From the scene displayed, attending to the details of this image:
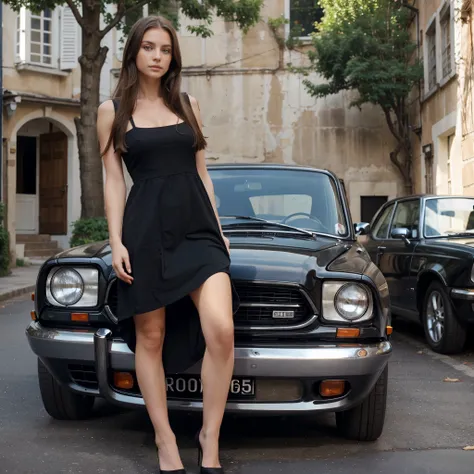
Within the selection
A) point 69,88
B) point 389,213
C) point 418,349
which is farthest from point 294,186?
point 69,88

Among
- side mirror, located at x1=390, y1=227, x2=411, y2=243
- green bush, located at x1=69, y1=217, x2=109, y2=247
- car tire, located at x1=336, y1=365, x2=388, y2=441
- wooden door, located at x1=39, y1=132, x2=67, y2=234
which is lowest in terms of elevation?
car tire, located at x1=336, y1=365, x2=388, y2=441

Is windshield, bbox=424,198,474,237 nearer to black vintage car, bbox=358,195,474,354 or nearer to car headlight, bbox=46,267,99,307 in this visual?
black vintage car, bbox=358,195,474,354

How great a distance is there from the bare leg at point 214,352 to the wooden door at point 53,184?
20398 millimetres

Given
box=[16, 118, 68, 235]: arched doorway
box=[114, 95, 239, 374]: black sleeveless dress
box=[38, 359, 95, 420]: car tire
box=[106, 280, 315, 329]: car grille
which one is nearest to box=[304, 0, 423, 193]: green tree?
box=[16, 118, 68, 235]: arched doorway

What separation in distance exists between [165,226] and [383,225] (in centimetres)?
644

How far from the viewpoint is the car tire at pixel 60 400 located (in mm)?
4781

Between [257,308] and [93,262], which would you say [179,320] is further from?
[93,262]

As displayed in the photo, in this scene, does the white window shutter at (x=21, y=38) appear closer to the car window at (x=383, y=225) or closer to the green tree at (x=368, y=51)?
the green tree at (x=368, y=51)

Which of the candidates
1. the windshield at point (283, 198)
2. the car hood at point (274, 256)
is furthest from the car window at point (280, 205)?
the car hood at point (274, 256)

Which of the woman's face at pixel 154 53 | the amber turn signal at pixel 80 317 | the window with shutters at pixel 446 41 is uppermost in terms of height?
the window with shutters at pixel 446 41

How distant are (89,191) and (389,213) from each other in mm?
8600

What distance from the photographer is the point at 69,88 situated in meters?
23.3

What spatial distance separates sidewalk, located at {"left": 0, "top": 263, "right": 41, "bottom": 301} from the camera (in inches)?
544

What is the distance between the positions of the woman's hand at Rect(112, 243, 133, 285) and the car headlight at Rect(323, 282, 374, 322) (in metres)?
1.02
